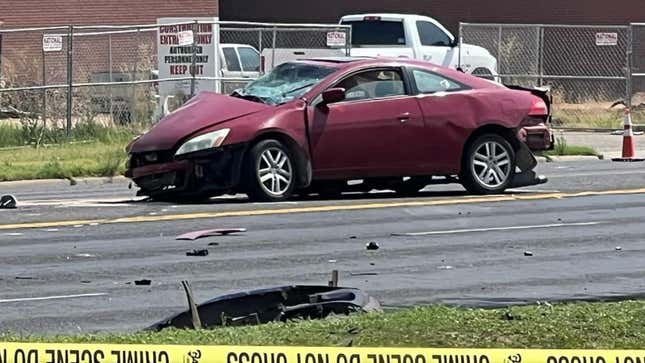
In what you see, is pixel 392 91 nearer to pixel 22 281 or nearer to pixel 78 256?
pixel 78 256

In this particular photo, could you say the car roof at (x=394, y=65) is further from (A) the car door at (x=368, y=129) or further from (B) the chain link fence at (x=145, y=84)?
(B) the chain link fence at (x=145, y=84)

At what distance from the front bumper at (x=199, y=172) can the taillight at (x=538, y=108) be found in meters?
3.46

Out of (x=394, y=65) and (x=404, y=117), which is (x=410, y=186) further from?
(x=394, y=65)

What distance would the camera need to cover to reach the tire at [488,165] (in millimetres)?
16203

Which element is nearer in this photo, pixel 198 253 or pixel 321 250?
pixel 198 253

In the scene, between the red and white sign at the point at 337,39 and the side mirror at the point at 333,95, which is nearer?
the side mirror at the point at 333,95

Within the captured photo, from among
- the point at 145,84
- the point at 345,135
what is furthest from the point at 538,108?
the point at 145,84

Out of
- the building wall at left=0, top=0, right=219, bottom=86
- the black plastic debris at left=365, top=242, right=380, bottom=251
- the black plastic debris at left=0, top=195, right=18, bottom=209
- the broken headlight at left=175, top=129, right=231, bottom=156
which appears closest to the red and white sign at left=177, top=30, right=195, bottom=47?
the building wall at left=0, top=0, right=219, bottom=86

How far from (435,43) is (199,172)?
643 inches

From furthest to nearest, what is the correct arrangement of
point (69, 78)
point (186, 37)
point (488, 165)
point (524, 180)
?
point (186, 37), point (69, 78), point (524, 180), point (488, 165)

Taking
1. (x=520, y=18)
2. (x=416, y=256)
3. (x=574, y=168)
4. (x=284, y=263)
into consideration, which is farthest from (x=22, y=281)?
(x=520, y=18)

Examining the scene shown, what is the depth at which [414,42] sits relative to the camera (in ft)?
99.0

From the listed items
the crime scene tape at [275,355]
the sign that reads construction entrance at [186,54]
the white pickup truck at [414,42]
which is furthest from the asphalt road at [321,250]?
the white pickup truck at [414,42]

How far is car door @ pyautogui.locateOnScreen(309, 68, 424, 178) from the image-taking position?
15.6m
